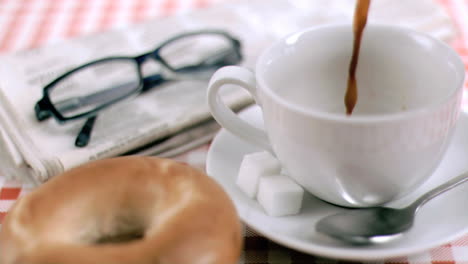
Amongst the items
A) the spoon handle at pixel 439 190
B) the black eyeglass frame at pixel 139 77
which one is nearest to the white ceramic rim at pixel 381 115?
the spoon handle at pixel 439 190

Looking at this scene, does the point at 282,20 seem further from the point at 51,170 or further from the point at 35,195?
the point at 35,195

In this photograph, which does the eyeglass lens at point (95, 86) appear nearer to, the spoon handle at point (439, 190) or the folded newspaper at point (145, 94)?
the folded newspaper at point (145, 94)

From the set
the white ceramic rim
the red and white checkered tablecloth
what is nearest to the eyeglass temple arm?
the white ceramic rim

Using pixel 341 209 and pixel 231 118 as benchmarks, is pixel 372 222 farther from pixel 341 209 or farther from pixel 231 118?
pixel 231 118

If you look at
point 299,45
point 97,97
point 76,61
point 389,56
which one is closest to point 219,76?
point 299,45

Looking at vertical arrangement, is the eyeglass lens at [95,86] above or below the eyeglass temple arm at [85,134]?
below

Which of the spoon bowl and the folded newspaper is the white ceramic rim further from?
the folded newspaper

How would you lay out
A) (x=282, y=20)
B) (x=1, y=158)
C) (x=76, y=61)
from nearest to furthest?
(x=1, y=158), (x=76, y=61), (x=282, y=20)
